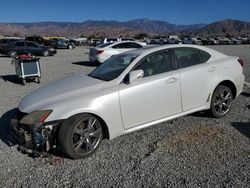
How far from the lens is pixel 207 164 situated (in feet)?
13.1

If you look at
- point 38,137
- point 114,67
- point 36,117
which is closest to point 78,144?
point 38,137

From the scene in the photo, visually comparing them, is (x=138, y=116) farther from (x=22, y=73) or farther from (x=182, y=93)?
(x=22, y=73)

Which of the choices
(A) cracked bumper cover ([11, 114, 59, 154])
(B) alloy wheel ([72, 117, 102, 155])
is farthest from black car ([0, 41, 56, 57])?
(B) alloy wheel ([72, 117, 102, 155])

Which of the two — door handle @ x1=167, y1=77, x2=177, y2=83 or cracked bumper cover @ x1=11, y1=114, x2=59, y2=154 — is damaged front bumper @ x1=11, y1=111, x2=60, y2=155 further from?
door handle @ x1=167, y1=77, x2=177, y2=83

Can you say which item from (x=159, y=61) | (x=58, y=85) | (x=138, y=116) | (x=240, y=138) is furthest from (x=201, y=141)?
(x=58, y=85)

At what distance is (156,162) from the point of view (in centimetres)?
411

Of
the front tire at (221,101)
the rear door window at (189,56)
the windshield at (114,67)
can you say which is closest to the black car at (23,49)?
the windshield at (114,67)

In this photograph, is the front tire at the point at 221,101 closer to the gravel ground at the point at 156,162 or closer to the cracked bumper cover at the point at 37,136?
the gravel ground at the point at 156,162

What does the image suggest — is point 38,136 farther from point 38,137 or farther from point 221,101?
point 221,101

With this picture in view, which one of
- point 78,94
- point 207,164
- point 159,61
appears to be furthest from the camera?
point 159,61

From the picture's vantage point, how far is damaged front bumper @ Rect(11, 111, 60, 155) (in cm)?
407

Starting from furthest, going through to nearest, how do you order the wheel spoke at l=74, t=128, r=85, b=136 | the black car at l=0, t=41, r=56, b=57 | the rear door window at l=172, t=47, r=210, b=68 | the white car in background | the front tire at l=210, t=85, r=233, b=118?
the black car at l=0, t=41, r=56, b=57 < the white car in background < the front tire at l=210, t=85, r=233, b=118 < the rear door window at l=172, t=47, r=210, b=68 < the wheel spoke at l=74, t=128, r=85, b=136

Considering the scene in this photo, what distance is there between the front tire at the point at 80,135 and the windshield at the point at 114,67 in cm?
90

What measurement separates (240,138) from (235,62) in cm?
182
